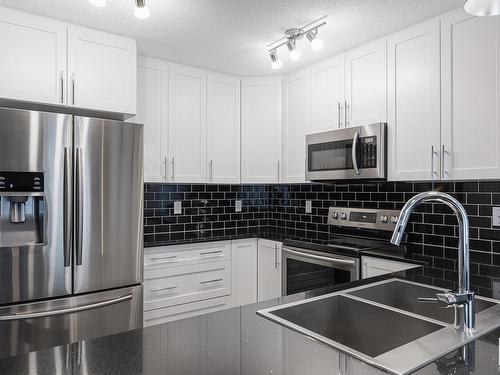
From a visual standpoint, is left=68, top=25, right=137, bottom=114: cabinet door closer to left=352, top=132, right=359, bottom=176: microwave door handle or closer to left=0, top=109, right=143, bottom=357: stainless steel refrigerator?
left=0, top=109, right=143, bottom=357: stainless steel refrigerator

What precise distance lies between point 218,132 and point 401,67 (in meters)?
1.62

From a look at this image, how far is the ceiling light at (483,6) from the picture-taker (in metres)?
1.13

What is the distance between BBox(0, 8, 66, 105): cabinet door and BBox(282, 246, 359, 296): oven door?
79.5 inches

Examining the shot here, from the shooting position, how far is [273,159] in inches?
137

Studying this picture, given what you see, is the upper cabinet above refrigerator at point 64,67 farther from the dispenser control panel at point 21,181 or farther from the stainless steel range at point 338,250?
the stainless steel range at point 338,250

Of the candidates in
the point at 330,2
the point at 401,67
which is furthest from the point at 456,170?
the point at 330,2

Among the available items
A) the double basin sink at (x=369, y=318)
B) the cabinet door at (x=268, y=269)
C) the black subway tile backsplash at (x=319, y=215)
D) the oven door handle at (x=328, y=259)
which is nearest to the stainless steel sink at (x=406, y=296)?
the double basin sink at (x=369, y=318)

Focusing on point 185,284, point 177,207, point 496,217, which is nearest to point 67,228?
point 185,284

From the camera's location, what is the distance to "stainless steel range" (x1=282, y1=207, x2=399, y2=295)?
8.36ft

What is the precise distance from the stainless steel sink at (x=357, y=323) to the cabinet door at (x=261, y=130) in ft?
7.24

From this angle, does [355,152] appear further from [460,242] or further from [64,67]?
[64,67]

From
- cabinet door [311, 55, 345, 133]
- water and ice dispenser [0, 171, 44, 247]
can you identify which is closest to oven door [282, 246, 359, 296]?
cabinet door [311, 55, 345, 133]

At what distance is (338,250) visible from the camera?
2.57 meters

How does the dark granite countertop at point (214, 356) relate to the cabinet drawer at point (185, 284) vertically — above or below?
above
